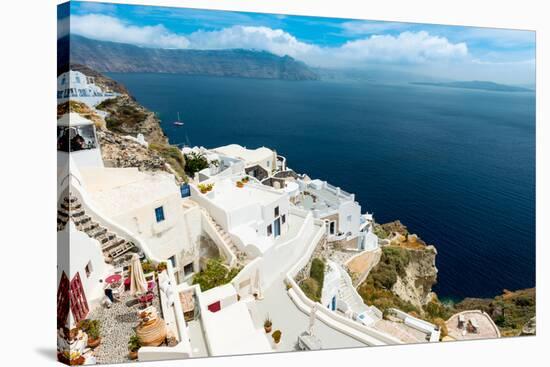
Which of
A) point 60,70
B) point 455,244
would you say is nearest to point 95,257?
point 60,70

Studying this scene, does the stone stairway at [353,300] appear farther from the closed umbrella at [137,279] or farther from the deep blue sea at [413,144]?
the closed umbrella at [137,279]

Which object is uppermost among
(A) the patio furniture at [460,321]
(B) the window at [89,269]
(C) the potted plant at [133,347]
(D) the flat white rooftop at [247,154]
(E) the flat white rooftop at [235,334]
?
(D) the flat white rooftop at [247,154]

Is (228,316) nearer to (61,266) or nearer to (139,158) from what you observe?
(61,266)

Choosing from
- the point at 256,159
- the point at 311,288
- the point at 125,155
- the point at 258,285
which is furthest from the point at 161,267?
the point at 256,159

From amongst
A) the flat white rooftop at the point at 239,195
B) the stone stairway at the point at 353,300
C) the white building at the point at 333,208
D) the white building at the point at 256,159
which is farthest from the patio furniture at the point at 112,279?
the white building at the point at 256,159

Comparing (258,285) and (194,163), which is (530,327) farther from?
(194,163)

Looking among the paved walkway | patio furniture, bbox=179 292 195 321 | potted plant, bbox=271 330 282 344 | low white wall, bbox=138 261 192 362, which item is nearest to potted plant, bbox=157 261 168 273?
low white wall, bbox=138 261 192 362
